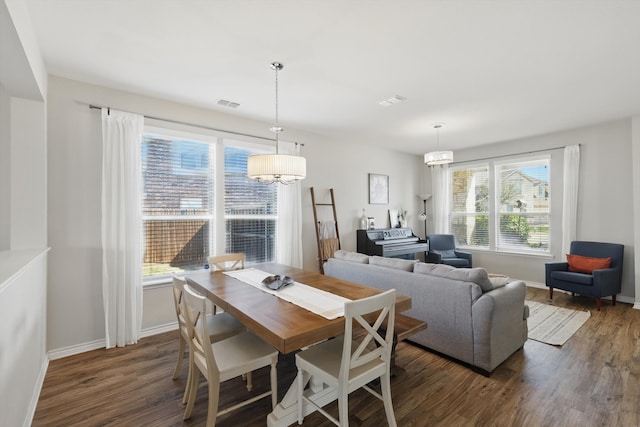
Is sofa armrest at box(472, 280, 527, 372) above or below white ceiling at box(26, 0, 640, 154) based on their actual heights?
below

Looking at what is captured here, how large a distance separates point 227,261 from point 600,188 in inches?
221

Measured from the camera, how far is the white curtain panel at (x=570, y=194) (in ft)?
15.2

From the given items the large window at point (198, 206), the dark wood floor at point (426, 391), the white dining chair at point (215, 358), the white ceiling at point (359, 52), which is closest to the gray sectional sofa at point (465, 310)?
the dark wood floor at point (426, 391)

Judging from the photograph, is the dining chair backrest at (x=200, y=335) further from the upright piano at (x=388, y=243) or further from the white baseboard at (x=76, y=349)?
the upright piano at (x=388, y=243)

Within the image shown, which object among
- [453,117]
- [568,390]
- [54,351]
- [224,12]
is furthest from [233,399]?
[453,117]

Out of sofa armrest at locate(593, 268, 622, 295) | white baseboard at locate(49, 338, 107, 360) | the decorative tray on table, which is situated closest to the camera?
the decorative tray on table

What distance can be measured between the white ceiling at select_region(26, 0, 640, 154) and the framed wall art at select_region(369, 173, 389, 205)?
6.78 feet

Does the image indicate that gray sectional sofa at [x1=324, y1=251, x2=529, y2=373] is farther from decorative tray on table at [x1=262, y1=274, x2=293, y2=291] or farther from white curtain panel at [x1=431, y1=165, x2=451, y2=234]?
white curtain panel at [x1=431, y1=165, x2=451, y2=234]

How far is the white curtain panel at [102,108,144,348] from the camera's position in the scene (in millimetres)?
2949

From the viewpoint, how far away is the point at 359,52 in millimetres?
2408

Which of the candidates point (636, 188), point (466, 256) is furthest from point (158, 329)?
point (636, 188)

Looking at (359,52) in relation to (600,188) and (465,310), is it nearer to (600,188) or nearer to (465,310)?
(465,310)

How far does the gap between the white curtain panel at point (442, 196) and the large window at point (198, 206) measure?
3.96 meters

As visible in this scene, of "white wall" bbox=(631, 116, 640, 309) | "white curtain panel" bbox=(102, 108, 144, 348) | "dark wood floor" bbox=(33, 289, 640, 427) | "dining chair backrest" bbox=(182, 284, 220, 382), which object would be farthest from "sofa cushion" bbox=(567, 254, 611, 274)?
"white curtain panel" bbox=(102, 108, 144, 348)
